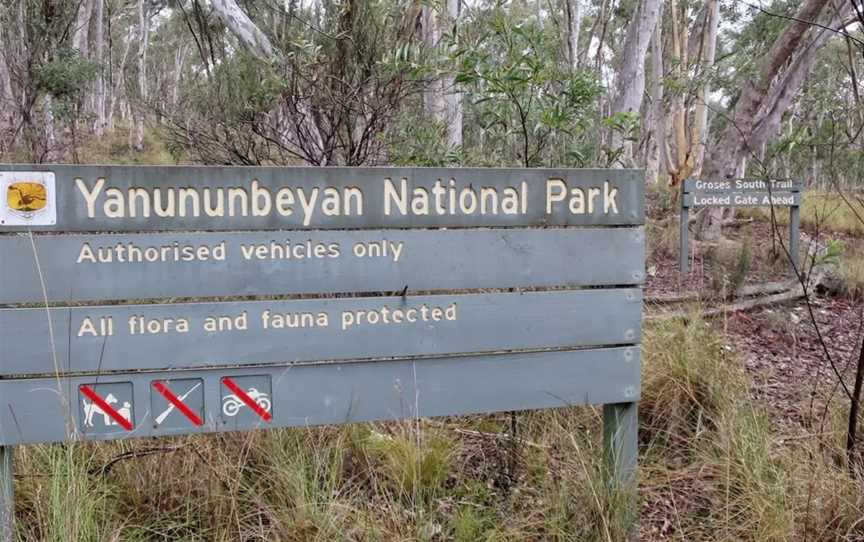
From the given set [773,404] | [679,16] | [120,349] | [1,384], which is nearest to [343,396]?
[120,349]

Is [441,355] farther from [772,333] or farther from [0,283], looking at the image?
[772,333]

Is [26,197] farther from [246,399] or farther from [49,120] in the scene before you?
[49,120]

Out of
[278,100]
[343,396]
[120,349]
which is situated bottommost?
[343,396]

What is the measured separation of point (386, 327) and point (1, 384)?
40.7 inches

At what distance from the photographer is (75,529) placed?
185cm

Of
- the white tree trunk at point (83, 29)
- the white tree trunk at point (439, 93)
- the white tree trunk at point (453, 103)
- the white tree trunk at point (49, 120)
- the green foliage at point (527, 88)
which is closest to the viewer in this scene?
the green foliage at point (527, 88)

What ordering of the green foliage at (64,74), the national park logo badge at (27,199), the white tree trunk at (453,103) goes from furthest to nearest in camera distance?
the green foliage at (64,74) → the white tree trunk at (453,103) → the national park logo badge at (27,199)

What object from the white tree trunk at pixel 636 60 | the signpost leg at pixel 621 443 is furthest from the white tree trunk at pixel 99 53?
the signpost leg at pixel 621 443

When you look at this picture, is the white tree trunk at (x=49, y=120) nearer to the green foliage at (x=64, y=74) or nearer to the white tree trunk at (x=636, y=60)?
the green foliage at (x=64, y=74)

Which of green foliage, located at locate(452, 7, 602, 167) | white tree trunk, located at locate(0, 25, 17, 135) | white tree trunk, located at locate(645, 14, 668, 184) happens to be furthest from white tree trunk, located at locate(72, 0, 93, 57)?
green foliage, located at locate(452, 7, 602, 167)

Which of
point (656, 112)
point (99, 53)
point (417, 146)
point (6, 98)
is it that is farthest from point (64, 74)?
point (656, 112)

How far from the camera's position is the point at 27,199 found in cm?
189

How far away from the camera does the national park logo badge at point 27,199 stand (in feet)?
6.14

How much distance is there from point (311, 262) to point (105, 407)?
68 cm
